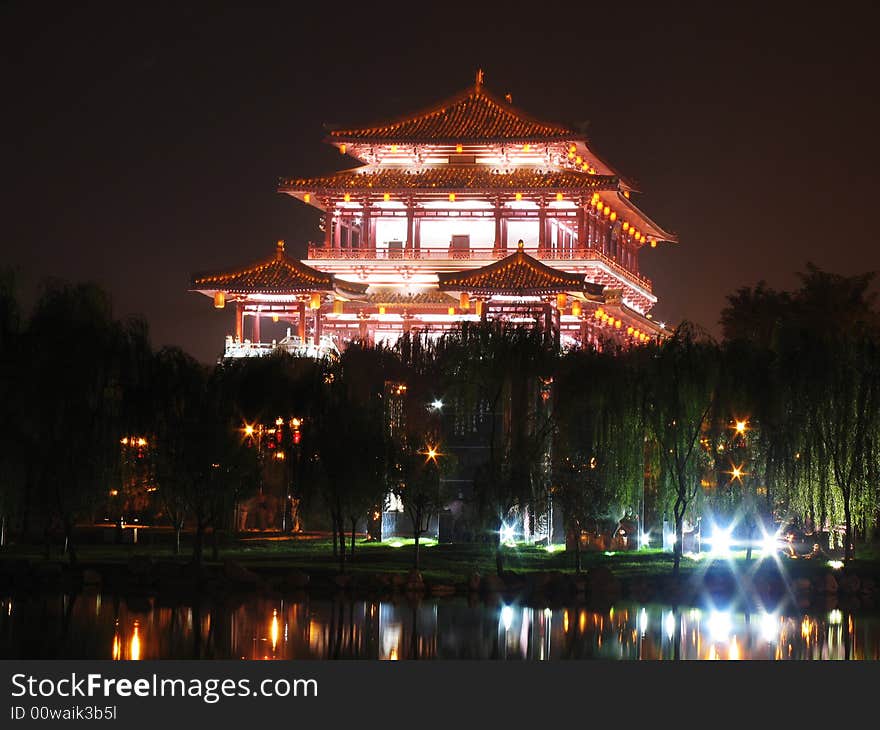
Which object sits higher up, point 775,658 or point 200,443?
point 200,443

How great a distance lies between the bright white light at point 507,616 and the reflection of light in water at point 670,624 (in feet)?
7.28

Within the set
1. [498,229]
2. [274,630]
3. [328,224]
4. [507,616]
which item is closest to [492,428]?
[507,616]

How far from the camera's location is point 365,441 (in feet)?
103

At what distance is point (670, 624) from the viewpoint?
24.6m

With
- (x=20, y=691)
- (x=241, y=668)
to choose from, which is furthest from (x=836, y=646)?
(x=20, y=691)

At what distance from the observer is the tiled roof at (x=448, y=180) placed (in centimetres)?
4622

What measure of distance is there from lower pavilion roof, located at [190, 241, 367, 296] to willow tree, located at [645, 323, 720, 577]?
50.5 feet

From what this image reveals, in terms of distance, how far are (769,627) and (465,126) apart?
26.2m

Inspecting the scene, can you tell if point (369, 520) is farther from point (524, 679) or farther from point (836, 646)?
point (524, 679)

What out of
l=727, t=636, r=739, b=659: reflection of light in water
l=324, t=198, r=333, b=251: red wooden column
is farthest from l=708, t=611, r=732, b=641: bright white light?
l=324, t=198, r=333, b=251: red wooden column

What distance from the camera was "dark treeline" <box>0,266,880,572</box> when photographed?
1156 inches

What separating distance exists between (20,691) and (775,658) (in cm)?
922

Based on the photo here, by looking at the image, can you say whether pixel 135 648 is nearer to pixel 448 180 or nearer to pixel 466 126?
pixel 448 180

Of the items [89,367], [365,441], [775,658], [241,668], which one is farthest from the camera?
[365,441]
